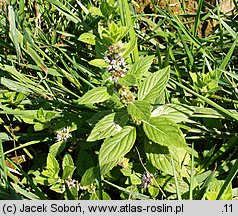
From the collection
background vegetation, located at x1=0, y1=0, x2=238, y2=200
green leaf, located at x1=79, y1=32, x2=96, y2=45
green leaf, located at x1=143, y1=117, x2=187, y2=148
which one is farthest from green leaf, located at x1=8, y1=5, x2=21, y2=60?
green leaf, located at x1=143, y1=117, x2=187, y2=148

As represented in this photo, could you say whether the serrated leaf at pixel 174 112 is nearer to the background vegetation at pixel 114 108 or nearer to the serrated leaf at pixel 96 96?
the background vegetation at pixel 114 108

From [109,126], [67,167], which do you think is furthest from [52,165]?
[109,126]

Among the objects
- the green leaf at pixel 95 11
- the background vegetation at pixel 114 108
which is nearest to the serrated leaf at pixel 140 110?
the background vegetation at pixel 114 108

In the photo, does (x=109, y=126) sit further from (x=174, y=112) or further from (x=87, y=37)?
(x=87, y=37)

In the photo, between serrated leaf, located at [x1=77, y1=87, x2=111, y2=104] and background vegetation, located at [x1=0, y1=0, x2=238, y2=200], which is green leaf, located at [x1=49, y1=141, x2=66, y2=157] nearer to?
background vegetation, located at [x1=0, y1=0, x2=238, y2=200]

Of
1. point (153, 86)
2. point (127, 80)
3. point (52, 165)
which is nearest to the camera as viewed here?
point (127, 80)

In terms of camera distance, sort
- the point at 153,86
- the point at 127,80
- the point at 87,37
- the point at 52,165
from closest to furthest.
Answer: the point at 127,80
the point at 153,86
the point at 52,165
the point at 87,37
